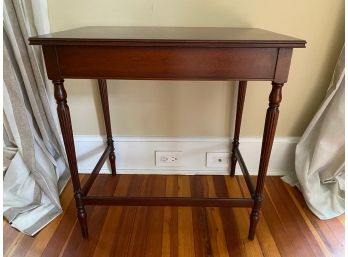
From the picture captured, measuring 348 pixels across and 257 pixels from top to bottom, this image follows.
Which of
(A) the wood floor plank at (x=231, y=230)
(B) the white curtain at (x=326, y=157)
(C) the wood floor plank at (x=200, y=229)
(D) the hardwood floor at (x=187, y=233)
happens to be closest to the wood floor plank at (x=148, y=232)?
(D) the hardwood floor at (x=187, y=233)

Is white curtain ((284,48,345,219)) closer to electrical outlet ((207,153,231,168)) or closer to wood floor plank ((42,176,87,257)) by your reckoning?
electrical outlet ((207,153,231,168))

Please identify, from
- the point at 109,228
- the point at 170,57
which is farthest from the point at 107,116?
the point at 170,57

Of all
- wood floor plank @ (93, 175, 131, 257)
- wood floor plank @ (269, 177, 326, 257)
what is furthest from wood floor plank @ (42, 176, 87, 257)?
wood floor plank @ (269, 177, 326, 257)

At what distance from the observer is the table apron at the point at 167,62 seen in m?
0.70

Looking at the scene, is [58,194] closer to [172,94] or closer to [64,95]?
[64,95]

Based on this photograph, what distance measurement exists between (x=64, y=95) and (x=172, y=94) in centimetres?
56

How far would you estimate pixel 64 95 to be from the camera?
2.62ft

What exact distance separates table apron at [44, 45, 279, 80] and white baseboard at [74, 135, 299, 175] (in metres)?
0.63

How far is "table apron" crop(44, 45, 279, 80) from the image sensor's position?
2.30 ft

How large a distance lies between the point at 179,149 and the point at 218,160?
0.22 meters

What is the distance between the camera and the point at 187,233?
1.06 meters

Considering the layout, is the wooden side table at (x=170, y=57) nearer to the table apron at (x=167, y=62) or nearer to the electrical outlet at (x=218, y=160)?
the table apron at (x=167, y=62)

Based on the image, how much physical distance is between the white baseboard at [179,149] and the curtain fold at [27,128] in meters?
0.21

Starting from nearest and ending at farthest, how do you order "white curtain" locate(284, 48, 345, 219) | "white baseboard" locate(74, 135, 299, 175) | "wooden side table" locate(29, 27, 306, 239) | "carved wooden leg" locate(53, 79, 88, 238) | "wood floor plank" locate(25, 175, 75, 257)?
1. "wooden side table" locate(29, 27, 306, 239)
2. "carved wooden leg" locate(53, 79, 88, 238)
3. "wood floor plank" locate(25, 175, 75, 257)
4. "white curtain" locate(284, 48, 345, 219)
5. "white baseboard" locate(74, 135, 299, 175)
